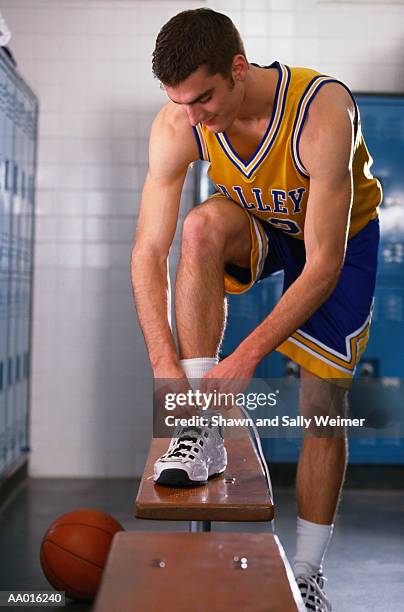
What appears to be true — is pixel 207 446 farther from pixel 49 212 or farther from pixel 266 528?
pixel 49 212

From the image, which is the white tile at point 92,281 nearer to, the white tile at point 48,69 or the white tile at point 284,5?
the white tile at point 48,69

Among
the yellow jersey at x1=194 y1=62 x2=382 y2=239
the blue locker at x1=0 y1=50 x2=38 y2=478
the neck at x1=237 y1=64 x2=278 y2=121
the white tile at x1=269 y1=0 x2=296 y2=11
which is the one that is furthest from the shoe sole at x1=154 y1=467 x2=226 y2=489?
the white tile at x1=269 y1=0 x2=296 y2=11

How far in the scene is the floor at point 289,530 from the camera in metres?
Result: 2.62

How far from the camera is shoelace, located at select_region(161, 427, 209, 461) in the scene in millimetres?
1714

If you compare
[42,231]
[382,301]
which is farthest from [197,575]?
[42,231]

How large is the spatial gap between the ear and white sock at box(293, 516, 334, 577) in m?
1.15

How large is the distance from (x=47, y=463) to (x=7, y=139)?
1688 mm

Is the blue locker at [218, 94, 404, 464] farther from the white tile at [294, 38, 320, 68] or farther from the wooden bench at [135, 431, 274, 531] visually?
the wooden bench at [135, 431, 274, 531]

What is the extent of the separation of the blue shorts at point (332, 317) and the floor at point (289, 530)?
2.50ft

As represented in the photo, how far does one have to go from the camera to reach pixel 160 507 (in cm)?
155

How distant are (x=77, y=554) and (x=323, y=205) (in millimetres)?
1189

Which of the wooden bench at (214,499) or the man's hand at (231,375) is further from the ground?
the man's hand at (231,375)

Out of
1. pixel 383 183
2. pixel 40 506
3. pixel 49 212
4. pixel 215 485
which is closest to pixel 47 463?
pixel 40 506

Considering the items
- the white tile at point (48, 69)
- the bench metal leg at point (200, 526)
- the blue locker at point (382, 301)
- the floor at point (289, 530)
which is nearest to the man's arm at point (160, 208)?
the bench metal leg at point (200, 526)
